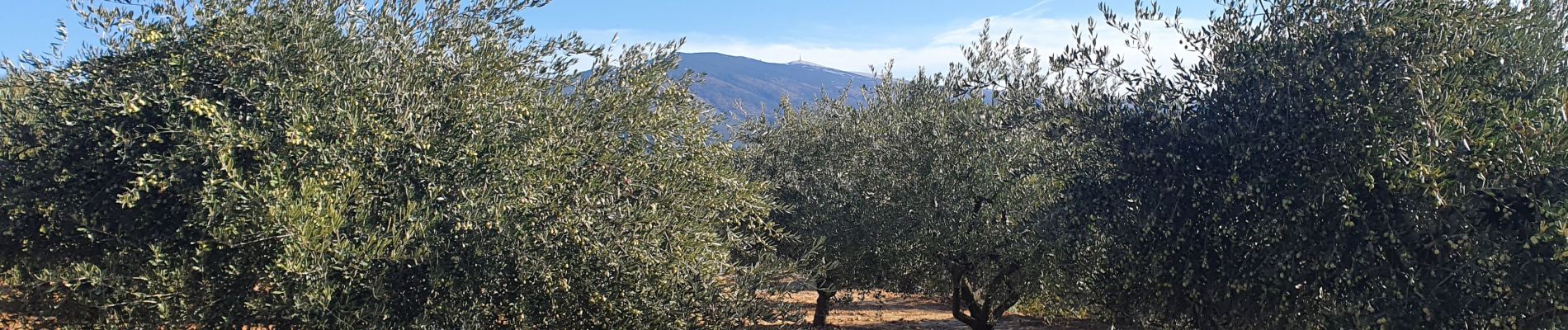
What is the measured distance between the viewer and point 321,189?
7.51 metres

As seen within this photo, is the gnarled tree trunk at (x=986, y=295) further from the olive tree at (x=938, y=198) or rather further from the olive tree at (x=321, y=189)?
the olive tree at (x=321, y=189)

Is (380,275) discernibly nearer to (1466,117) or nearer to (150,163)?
(150,163)

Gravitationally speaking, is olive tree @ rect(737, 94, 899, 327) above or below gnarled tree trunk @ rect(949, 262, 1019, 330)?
above

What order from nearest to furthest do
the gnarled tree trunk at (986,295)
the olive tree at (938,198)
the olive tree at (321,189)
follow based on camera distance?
the olive tree at (321,189) → the olive tree at (938,198) → the gnarled tree trunk at (986,295)

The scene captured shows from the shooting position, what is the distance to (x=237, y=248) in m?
7.84

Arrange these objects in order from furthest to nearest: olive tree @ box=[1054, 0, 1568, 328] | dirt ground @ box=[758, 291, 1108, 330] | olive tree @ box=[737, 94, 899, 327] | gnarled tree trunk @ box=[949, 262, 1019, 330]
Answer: dirt ground @ box=[758, 291, 1108, 330]
olive tree @ box=[737, 94, 899, 327]
gnarled tree trunk @ box=[949, 262, 1019, 330]
olive tree @ box=[1054, 0, 1568, 328]

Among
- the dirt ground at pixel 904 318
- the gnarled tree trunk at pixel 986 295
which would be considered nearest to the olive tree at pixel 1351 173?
the gnarled tree trunk at pixel 986 295

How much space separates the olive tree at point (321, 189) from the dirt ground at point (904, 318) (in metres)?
8.64

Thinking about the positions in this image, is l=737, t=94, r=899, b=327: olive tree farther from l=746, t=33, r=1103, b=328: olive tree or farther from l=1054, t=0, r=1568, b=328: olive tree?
l=1054, t=0, r=1568, b=328: olive tree

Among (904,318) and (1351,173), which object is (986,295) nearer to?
(904,318)

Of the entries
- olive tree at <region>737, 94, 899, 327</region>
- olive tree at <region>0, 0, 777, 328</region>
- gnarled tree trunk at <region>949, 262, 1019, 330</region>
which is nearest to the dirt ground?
olive tree at <region>737, 94, 899, 327</region>

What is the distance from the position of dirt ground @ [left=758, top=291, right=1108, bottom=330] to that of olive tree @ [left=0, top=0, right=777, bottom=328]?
864cm

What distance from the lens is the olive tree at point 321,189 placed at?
24.5ft

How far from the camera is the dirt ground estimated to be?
20078 millimetres
